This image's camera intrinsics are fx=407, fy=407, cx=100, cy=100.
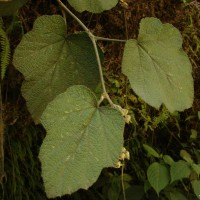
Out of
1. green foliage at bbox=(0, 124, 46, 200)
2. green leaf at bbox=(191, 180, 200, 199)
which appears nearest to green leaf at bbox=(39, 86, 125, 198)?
green foliage at bbox=(0, 124, 46, 200)

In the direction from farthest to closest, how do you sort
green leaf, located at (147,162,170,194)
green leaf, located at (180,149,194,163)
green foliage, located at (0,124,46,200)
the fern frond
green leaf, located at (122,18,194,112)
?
green leaf, located at (180,149,194,163), green leaf, located at (147,162,170,194), green foliage, located at (0,124,46,200), the fern frond, green leaf, located at (122,18,194,112)

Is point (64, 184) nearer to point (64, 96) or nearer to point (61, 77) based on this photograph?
point (64, 96)

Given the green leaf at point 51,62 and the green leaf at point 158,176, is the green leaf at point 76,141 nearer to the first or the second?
the green leaf at point 51,62

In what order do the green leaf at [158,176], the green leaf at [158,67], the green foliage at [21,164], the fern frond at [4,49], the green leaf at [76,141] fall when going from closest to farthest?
the green leaf at [76,141] → the green leaf at [158,67] → the fern frond at [4,49] → the green foliage at [21,164] → the green leaf at [158,176]

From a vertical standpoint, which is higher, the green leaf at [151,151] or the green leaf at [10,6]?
the green leaf at [10,6]

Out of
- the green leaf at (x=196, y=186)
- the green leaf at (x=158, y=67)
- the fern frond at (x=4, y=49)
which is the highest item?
the green leaf at (x=158, y=67)

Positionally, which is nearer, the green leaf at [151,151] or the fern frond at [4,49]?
the fern frond at [4,49]

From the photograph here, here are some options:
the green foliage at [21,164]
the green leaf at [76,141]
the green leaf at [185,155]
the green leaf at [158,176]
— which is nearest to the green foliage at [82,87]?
the green leaf at [76,141]

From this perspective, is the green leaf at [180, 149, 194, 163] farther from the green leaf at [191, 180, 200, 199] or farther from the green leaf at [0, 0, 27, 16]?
the green leaf at [0, 0, 27, 16]
